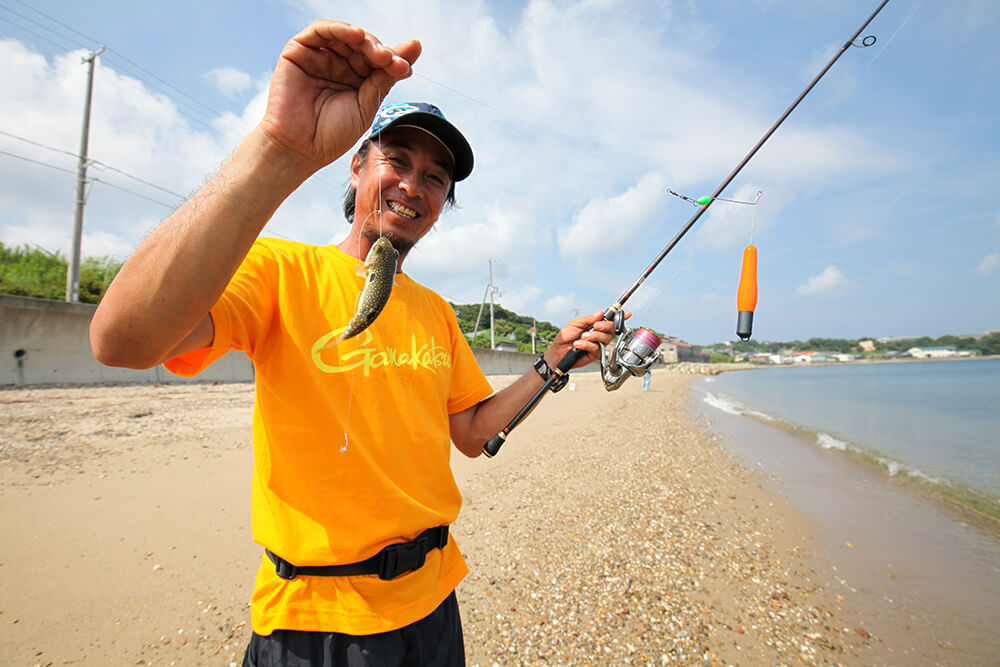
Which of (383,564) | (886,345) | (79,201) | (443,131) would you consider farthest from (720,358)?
(383,564)

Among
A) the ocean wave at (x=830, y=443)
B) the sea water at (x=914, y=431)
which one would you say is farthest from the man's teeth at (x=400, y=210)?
the ocean wave at (x=830, y=443)

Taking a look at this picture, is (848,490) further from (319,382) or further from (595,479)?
(319,382)

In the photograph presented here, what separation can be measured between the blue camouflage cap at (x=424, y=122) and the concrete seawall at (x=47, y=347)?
A: 13679mm

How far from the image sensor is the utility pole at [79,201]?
42.8ft

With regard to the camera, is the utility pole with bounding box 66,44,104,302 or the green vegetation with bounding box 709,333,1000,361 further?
the green vegetation with bounding box 709,333,1000,361

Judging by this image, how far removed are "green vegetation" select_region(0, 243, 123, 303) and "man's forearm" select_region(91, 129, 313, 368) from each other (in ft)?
61.9

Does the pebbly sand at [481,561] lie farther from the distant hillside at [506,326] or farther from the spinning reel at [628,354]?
the distant hillside at [506,326]

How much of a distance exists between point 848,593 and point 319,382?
20.7ft

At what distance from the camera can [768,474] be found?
9828 millimetres

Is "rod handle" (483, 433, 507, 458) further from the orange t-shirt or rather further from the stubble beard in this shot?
the stubble beard

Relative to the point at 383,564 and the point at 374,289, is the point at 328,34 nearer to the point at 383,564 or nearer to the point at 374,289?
the point at 374,289

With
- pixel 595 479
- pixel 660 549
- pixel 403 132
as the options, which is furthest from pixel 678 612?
pixel 403 132

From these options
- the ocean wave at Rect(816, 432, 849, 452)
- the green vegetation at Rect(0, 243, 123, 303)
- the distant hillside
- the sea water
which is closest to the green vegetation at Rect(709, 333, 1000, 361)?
the distant hillside

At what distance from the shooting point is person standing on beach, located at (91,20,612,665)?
3.34 feet
